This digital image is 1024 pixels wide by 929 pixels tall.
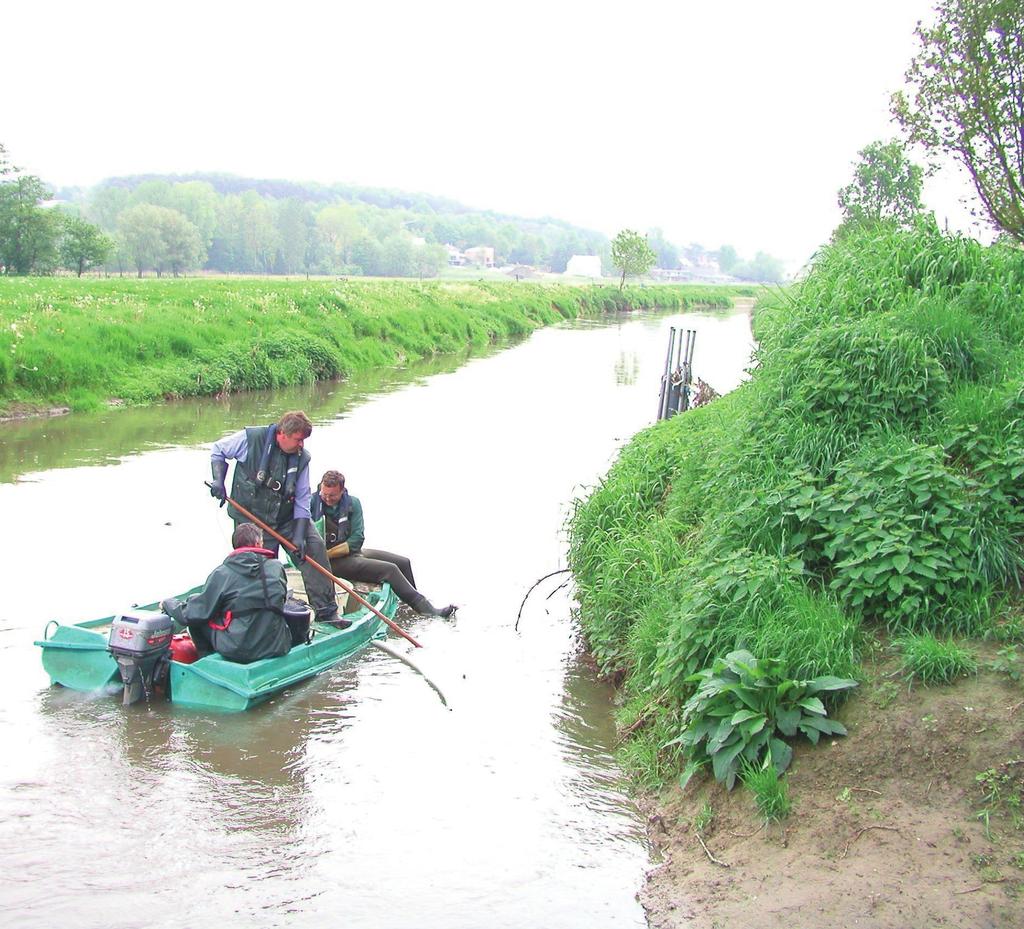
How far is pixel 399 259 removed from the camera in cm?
14588

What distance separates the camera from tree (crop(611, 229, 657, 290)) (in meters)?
90.0

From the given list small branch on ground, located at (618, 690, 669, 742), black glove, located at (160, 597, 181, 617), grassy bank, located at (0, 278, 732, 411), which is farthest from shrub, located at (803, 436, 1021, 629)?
grassy bank, located at (0, 278, 732, 411)

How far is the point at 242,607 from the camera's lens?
7391 mm

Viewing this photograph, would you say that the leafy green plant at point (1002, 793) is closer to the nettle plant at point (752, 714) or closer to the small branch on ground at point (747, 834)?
the nettle plant at point (752, 714)

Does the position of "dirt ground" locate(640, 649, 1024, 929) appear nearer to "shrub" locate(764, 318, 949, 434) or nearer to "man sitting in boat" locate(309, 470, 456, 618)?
"shrub" locate(764, 318, 949, 434)

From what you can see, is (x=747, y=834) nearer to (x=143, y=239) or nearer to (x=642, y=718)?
(x=642, y=718)

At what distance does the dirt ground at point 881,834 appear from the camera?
4.50 m

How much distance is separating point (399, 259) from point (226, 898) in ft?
475

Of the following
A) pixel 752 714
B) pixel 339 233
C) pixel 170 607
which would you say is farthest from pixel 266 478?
pixel 339 233

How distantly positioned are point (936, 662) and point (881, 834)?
1.07 metres

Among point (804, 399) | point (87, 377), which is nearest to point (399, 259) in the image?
point (87, 377)

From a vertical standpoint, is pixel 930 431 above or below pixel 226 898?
above

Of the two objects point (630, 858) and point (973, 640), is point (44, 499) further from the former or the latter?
point (973, 640)

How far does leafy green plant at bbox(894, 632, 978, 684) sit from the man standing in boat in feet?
17.1
